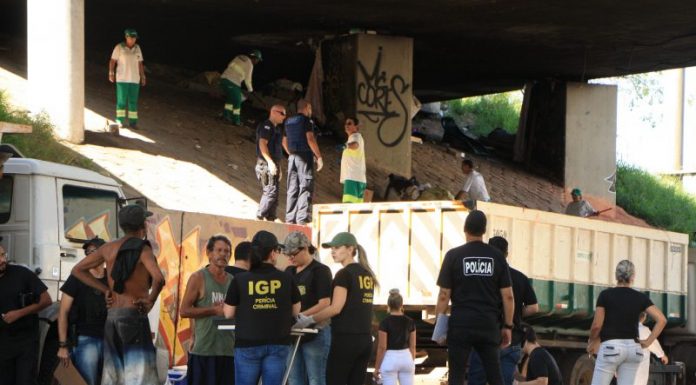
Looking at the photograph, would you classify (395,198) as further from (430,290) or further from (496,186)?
(430,290)

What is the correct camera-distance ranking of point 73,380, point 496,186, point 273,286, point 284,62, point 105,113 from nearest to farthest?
point 273,286, point 73,380, point 105,113, point 496,186, point 284,62

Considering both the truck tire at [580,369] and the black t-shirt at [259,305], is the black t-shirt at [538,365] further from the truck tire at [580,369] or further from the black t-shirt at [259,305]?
the truck tire at [580,369]

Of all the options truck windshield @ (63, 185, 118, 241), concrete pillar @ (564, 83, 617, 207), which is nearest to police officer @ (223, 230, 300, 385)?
truck windshield @ (63, 185, 118, 241)

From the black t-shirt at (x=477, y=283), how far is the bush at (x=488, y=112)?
3125 cm

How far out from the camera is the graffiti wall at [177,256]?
1568cm

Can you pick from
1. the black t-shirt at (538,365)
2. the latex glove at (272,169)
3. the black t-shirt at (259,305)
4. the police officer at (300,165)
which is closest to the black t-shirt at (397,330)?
the black t-shirt at (538,365)

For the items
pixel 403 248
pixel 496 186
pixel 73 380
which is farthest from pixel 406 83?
pixel 73 380

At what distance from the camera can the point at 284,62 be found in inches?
1375

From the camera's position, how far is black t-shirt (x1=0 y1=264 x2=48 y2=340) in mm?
10922

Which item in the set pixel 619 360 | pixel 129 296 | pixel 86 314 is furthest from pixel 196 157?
pixel 129 296

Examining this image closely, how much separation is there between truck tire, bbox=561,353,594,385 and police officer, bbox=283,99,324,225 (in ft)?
16.0

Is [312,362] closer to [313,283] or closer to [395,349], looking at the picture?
[313,283]

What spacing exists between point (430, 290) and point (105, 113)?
36.1 ft

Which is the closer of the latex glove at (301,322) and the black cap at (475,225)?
the latex glove at (301,322)
